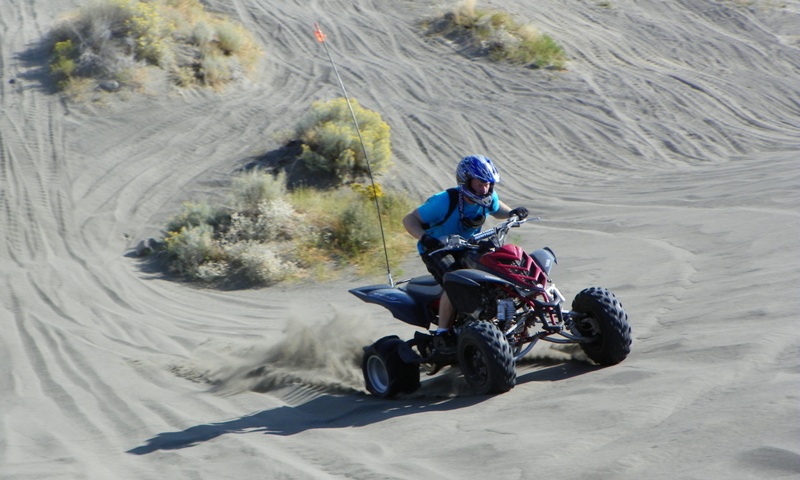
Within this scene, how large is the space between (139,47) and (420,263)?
11.1 meters

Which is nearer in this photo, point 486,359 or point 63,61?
point 486,359

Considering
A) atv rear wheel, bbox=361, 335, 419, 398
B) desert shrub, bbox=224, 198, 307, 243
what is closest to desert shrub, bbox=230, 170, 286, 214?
desert shrub, bbox=224, 198, 307, 243

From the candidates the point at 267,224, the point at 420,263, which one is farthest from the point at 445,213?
the point at 267,224

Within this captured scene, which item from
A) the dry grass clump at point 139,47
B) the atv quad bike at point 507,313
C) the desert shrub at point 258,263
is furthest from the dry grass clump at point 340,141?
the atv quad bike at point 507,313

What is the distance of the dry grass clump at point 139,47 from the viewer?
65.4ft

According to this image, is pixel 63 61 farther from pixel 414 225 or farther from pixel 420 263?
pixel 414 225

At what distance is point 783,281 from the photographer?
7785 mm

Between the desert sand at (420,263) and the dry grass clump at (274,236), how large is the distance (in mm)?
610

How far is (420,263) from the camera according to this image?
42.0 ft

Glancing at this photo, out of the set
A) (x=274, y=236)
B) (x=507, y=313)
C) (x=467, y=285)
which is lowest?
(x=507, y=313)

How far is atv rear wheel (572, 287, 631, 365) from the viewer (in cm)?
614

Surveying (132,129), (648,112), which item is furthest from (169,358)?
(648,112)

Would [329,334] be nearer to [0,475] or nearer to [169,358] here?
[169,358]

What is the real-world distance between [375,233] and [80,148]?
7.46 m
